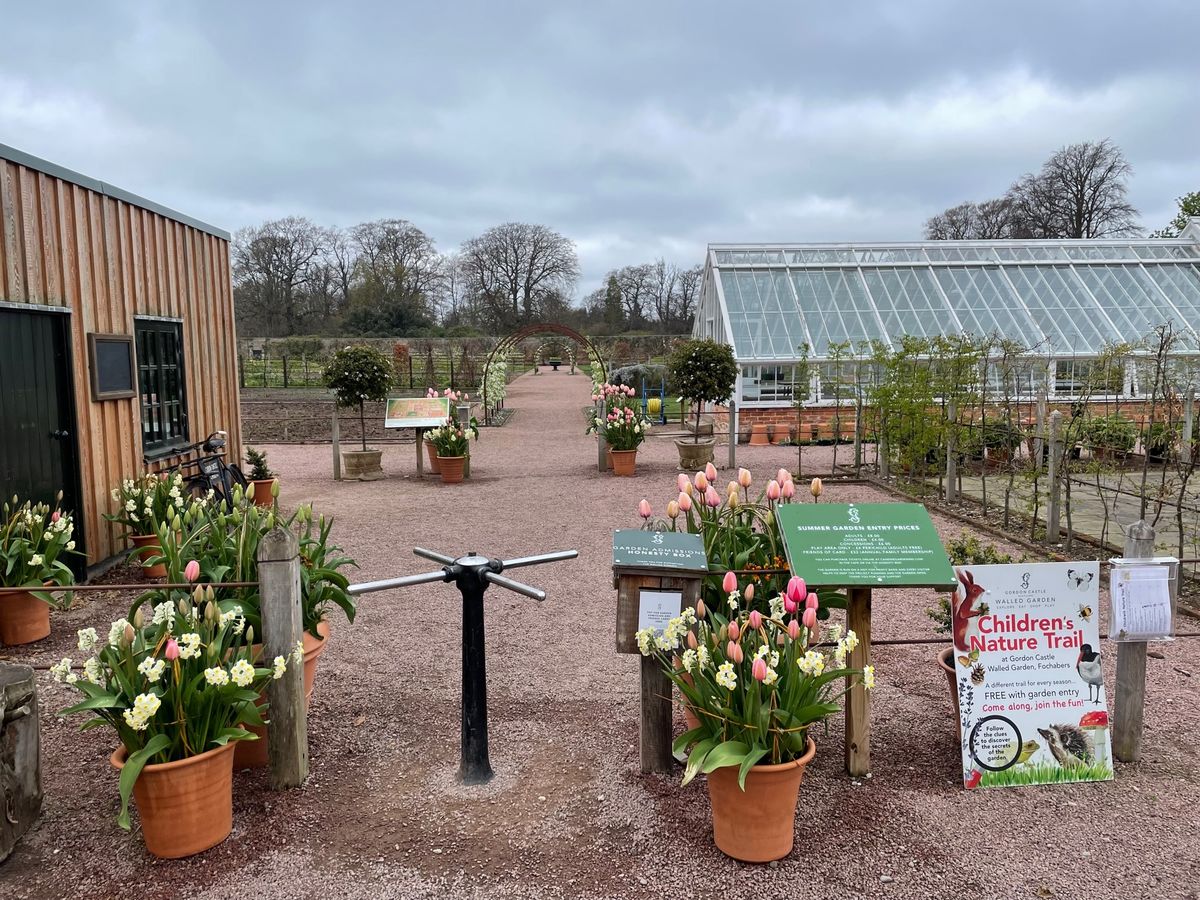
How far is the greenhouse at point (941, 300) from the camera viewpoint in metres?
17.3

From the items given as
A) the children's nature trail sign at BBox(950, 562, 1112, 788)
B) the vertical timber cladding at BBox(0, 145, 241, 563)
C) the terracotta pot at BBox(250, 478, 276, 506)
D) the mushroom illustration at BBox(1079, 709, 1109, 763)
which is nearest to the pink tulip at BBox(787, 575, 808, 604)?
the children's nature trail sign at BBox(950, 562, 1112, 788)

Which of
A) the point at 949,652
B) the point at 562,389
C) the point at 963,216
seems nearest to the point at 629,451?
the point at 949,652

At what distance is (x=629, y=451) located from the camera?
38.8 ft

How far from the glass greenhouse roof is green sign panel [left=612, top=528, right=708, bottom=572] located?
557 inches

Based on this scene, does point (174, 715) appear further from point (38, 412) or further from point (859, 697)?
point (38, 412)

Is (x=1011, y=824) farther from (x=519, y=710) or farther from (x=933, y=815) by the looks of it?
(x=519, y=710)

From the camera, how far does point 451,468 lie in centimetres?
1148

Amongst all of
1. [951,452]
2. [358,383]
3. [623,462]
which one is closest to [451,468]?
[358,383]

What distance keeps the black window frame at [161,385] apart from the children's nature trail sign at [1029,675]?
657cm

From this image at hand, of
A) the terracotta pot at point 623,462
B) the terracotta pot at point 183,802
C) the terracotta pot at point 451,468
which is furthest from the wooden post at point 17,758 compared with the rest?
the terracotta pot at point 623,462

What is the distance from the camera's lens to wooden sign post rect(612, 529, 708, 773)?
10.2 ft

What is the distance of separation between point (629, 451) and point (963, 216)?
4704 centimetres

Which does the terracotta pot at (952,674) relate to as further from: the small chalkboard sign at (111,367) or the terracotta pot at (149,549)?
the small chalkboard sign at (111,367)

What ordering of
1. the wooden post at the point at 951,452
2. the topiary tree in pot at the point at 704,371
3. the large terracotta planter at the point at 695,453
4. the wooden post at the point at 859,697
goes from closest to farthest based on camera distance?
the wooden post at the point at 859,697, the wooden post at the point at 951,452, the large terracotta planter at the point at 695,453, the topiary tree in pot at the point at 704,371
